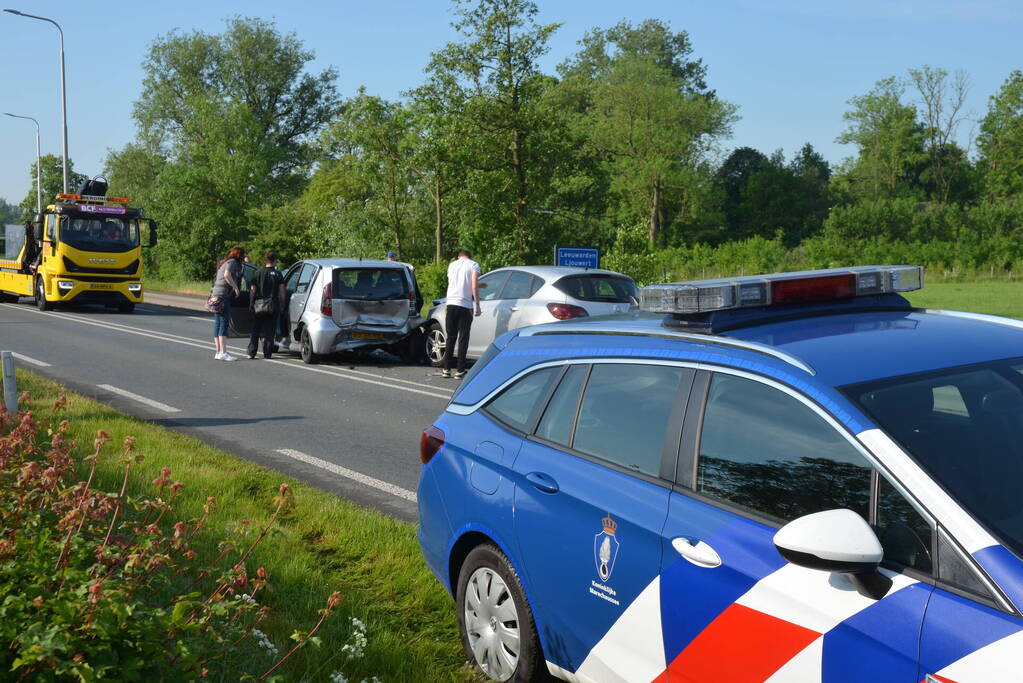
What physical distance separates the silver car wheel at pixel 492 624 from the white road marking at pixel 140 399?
25.4ft

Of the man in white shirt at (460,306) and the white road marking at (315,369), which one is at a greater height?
the man in white shirt at (460,306)

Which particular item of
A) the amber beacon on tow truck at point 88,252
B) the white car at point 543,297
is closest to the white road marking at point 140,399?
the white car at point 543,297

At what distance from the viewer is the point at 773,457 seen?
294cm

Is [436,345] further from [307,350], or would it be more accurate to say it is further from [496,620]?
[496,620]

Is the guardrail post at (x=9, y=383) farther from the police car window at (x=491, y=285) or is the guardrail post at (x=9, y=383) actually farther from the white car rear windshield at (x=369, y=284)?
the police car window at (x=491, y=285)

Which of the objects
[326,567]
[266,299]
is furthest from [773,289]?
[266,299]

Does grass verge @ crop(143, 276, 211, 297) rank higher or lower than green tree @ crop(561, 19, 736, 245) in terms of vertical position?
lower

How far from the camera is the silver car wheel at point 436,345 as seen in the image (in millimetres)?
14953

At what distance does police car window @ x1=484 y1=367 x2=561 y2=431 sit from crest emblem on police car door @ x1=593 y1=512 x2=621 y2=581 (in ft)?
2.24

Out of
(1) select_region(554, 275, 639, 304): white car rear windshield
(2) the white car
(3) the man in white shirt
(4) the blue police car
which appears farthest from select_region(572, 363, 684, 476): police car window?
(3) the man in white shirt

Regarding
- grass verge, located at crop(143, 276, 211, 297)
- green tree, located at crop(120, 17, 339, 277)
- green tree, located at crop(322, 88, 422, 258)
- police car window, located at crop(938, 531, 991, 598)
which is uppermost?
green tree, located at crop(120, 17, 339, 277)

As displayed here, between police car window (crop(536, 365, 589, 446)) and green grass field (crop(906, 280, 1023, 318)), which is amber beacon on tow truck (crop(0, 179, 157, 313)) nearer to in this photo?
green grass field (crop(906, 280, 1023, 318))

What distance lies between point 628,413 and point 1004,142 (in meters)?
83.0

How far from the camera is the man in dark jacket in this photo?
611 inches
